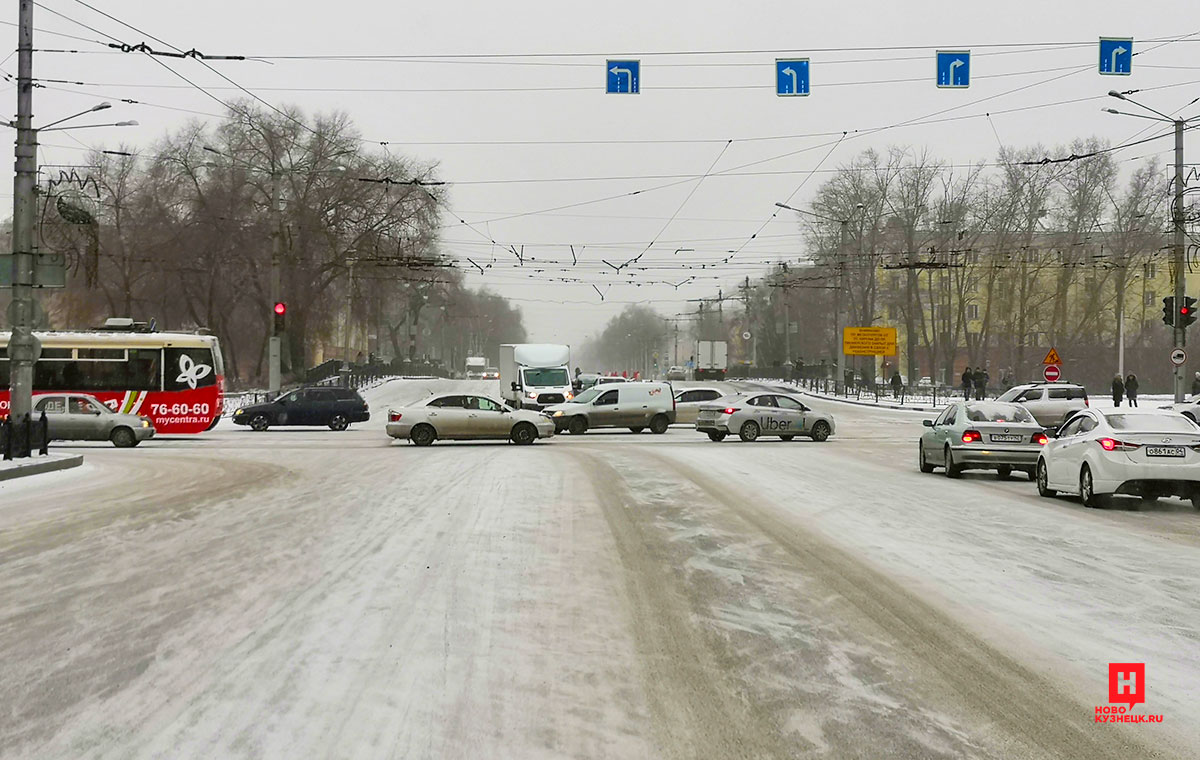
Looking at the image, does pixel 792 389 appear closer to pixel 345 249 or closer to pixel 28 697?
pixel 345 249

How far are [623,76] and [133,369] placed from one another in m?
22.3

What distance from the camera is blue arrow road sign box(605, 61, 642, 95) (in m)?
23.6

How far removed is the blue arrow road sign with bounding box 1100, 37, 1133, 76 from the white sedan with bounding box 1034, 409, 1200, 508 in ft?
28.5

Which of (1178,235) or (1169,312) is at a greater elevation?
(1178,235)

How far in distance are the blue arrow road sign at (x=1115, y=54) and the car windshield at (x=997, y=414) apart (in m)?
6.45

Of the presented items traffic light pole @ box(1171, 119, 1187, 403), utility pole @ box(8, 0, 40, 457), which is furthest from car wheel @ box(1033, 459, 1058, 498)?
traffic light pole @ box(1171, 119, 1187, 403)

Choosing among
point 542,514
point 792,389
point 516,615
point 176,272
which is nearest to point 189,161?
point 176,272

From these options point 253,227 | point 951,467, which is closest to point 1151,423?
point 951,467

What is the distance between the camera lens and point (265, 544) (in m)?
12.1

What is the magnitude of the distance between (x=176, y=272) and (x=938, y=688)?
62945 millimetres

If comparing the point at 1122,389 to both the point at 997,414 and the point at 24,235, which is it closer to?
the point at 997,414

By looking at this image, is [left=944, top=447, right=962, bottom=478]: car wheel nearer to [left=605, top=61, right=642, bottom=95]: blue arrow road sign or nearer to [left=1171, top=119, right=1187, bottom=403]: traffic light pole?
[left=605, top=61, right=642, bottom=95]: blue arrow road sign

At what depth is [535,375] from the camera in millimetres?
49062

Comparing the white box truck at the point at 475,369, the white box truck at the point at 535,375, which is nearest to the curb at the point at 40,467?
the white box truck at the point at 535,375
